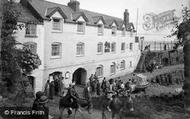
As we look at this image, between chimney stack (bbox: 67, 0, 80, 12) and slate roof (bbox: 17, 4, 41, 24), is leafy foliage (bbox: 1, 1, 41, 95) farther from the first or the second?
chimney stack (bbox: 67, 0, 80, 12)

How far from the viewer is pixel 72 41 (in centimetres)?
2439

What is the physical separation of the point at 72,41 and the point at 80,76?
5267 millimetres

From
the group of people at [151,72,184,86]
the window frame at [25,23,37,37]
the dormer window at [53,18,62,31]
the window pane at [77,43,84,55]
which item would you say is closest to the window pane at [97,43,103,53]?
the window pane at [77,43,84,55]

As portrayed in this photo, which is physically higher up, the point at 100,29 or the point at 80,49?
the point at 100,29

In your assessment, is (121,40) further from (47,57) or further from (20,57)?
(20,57)

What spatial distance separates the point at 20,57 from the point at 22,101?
4.52 m

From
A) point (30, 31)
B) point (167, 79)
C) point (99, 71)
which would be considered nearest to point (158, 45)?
point (167, 79)

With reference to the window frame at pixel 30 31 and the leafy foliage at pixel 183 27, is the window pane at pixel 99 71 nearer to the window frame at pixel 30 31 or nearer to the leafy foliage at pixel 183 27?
the window frame at pixel 30 31

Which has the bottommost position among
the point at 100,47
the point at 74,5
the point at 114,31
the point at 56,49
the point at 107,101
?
the point at 107,101

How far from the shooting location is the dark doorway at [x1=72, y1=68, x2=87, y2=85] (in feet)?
89.0

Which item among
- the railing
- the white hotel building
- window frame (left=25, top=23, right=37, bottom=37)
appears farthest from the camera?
the railing

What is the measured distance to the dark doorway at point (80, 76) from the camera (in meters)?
27.1

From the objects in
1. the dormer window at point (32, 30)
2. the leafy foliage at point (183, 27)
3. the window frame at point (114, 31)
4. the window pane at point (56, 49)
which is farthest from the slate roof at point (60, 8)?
the leafy foliage at point (183, 27)

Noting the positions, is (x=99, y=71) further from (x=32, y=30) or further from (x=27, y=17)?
(x=27, y=17)
